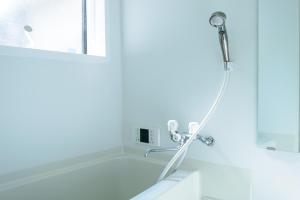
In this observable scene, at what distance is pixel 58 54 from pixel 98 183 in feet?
2.83

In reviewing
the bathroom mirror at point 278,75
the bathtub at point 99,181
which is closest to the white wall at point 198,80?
the bathroom mirror at point 278,75

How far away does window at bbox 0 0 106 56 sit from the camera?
1.44 m

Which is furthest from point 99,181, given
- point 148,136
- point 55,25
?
point 55,25

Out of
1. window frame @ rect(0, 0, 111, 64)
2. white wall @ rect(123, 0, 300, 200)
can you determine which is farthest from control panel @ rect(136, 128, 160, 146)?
window frame @ rect(0, 0, 111, 64)

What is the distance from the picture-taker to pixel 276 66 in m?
1.17

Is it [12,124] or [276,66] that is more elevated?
[276,66]

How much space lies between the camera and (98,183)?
1.65 m

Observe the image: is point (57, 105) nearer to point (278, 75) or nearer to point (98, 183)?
point (98, 183)

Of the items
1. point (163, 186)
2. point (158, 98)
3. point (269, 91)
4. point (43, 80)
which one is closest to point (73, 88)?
point (43, 80)

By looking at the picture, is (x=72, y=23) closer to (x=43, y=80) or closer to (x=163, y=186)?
(x=43, y=80)

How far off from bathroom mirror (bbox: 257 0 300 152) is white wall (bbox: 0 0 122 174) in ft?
3.26

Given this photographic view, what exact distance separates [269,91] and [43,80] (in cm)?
120

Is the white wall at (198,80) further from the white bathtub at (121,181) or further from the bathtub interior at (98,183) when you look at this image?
the bathtub interior at (98,183)

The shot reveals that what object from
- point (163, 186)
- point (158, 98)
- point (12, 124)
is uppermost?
point (158, 98)
